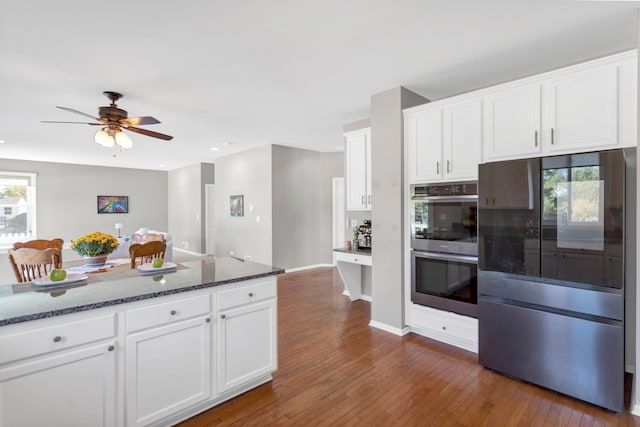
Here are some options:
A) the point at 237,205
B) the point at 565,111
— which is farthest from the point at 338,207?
the point at 565,111

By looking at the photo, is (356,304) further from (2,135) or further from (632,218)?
(2,135)

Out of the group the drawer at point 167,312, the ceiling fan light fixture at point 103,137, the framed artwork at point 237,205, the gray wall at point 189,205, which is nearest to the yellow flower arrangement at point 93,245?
the ceiling fan light fixture at point 103,137

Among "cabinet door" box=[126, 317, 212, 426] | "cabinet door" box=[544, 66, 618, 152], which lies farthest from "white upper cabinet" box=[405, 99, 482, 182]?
"cabinet door" box=[126, 317, 212, 426]

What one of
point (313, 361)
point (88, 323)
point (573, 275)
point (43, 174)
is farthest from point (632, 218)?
point (43, 174)

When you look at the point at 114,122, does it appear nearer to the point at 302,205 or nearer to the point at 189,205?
the point at 302,205

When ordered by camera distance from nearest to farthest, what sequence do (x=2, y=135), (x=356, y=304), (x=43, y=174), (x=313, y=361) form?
(x=313, y=361) < (x=356, y=304) < (x=2, y=135) < (x=43, y=174)

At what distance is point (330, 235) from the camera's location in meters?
6.83

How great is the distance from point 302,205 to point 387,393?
15.2ft

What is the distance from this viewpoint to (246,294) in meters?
2.17

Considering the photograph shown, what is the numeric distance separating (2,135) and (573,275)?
8237 millimetres

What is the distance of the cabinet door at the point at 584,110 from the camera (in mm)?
2109

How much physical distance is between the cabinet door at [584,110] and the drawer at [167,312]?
2.83 meters

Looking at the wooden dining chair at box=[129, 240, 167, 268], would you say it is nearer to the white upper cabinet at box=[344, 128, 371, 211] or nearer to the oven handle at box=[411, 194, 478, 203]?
the white upper cabinet at box=[344, 128, 371, 211]

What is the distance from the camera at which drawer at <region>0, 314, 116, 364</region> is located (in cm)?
135
